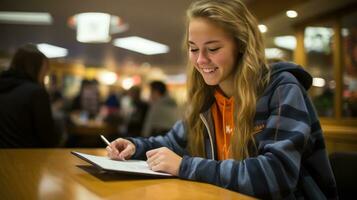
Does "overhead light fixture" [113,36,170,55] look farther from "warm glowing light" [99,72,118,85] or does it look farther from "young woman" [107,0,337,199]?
"young woman" [107,0,337,199]

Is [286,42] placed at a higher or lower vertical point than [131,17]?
lower

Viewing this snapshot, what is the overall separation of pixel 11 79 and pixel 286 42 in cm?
344

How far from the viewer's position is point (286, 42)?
4.54 metres

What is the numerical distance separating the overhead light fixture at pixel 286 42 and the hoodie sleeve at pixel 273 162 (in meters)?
3.47

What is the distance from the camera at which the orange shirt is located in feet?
4.23

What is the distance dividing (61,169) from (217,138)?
0.57m

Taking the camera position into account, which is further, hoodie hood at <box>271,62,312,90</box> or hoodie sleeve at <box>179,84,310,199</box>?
hoodie hood at <box>271,62,312,90</box>

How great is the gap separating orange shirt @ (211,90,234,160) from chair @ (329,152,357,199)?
1.35 feet

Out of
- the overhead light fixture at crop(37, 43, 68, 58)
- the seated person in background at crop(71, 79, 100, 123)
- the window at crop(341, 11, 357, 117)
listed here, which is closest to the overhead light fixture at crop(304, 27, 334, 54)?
the window at crop(341, 11, 357, 117)

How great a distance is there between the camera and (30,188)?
874 millimetres

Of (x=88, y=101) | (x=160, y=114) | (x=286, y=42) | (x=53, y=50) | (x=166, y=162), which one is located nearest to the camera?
(x=166, y=162)

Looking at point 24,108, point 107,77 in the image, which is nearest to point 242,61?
point 24,108

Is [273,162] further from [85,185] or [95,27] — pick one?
[95,27]

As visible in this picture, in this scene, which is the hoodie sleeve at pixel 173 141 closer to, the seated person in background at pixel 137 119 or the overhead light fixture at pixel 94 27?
the overhead light fixture at pixel 94 27
